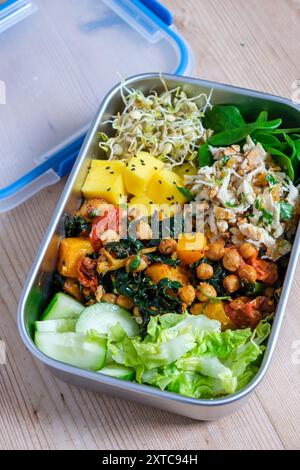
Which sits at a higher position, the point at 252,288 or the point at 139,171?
the point at 139,171

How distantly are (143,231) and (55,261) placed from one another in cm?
24

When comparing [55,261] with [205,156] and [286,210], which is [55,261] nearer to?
[205,156]


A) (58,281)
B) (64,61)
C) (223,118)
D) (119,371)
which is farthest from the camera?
(64,61)

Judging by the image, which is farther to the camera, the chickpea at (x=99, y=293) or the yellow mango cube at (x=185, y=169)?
the yellow mango cube at (x=185, y=169)

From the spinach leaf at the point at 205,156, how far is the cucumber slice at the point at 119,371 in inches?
22.6

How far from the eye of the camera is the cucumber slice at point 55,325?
1521 mm

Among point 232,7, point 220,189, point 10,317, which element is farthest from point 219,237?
point 232,7

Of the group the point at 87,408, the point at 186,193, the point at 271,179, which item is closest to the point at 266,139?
the point at 271,179

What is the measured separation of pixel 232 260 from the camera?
1.53 meters

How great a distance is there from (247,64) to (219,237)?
2.27 feet

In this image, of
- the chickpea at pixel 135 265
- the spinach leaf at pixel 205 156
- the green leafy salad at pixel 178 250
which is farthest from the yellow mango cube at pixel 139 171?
the chickpea at pixel 135 265

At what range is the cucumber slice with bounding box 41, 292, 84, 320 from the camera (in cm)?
157

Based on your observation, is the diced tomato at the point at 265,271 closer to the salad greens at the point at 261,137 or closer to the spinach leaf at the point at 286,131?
the salad greens at the point at 261,137

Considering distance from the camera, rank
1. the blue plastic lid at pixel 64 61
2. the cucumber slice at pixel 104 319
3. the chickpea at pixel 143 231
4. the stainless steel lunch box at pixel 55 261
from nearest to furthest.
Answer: the stainless steel lunch box at pixel 55 261 < the cucumber slice at pixel 104 319 < the chickpea at pixel 143 231 < the blue plastic lid at pixel 64 61
